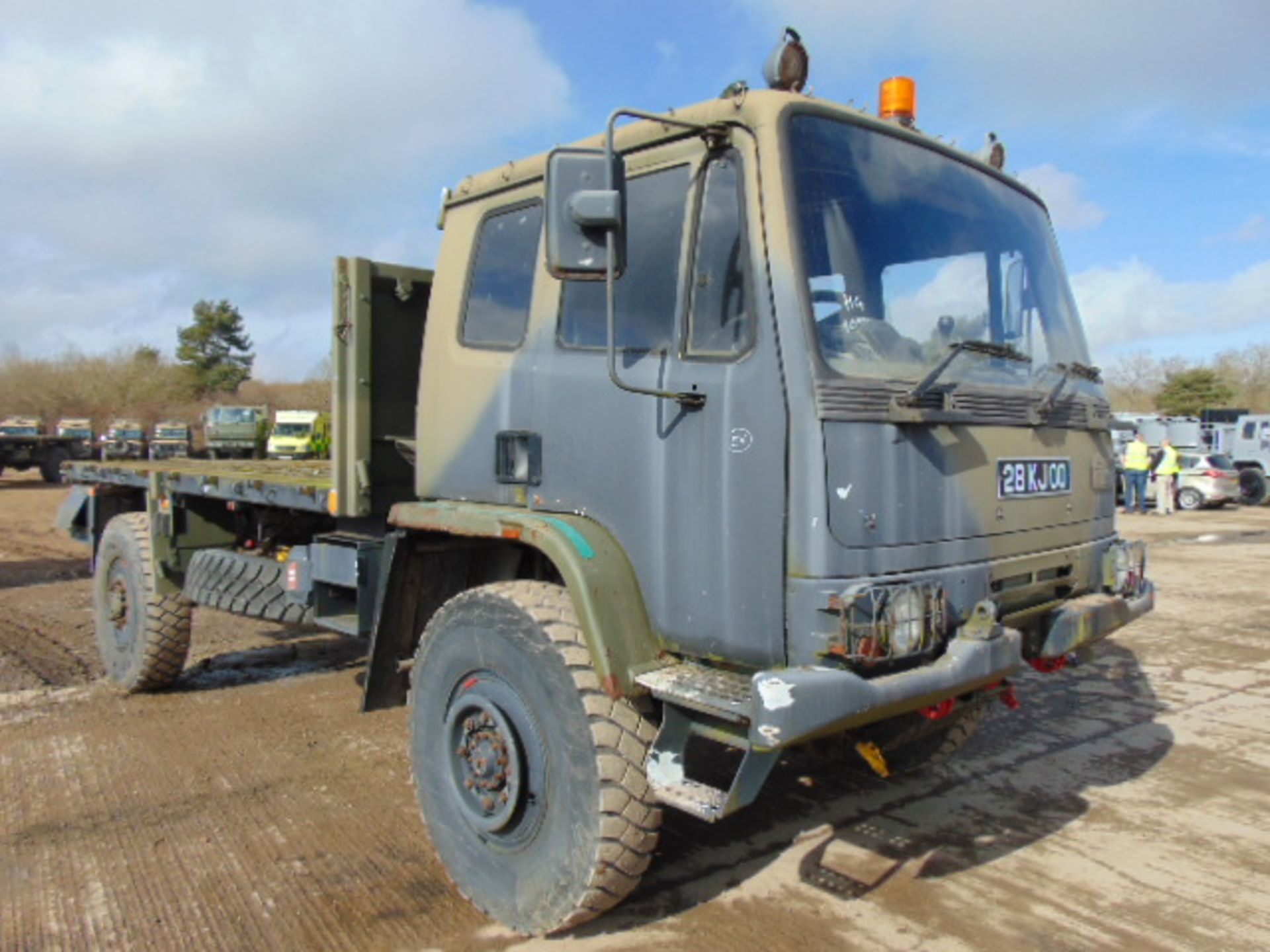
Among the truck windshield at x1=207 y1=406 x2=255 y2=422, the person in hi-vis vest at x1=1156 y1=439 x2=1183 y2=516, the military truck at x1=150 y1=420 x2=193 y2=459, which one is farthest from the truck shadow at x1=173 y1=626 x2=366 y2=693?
the military truck at x1=150 y1=420 x2=193 y2=459

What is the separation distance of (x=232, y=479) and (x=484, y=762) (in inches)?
115

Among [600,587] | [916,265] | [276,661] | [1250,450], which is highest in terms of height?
[916,265]

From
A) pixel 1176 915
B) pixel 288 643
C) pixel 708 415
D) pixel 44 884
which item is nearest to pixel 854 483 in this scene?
pixel 708 415

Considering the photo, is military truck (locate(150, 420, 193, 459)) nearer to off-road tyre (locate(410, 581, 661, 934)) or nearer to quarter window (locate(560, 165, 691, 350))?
off-road tyre (locate(410, 581, 661, 934))

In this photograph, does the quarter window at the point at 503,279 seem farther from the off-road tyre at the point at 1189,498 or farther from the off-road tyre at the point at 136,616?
the off-road tyre at the point at 1189,498

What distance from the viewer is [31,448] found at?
3059cm

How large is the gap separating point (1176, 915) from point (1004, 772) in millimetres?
1431

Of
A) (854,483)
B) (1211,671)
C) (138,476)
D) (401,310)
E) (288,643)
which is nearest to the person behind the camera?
(854,483)

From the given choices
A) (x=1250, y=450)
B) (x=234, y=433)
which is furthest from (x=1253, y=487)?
(x=234, y=433)

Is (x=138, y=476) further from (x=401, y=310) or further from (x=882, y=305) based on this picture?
(x=882, y=305)

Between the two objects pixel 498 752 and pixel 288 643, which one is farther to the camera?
pixel 288 643

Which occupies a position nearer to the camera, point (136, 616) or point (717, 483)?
point (717, 483)

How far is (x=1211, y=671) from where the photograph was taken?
7.08 m

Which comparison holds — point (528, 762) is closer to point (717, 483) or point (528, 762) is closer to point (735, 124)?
point (717, 483)
